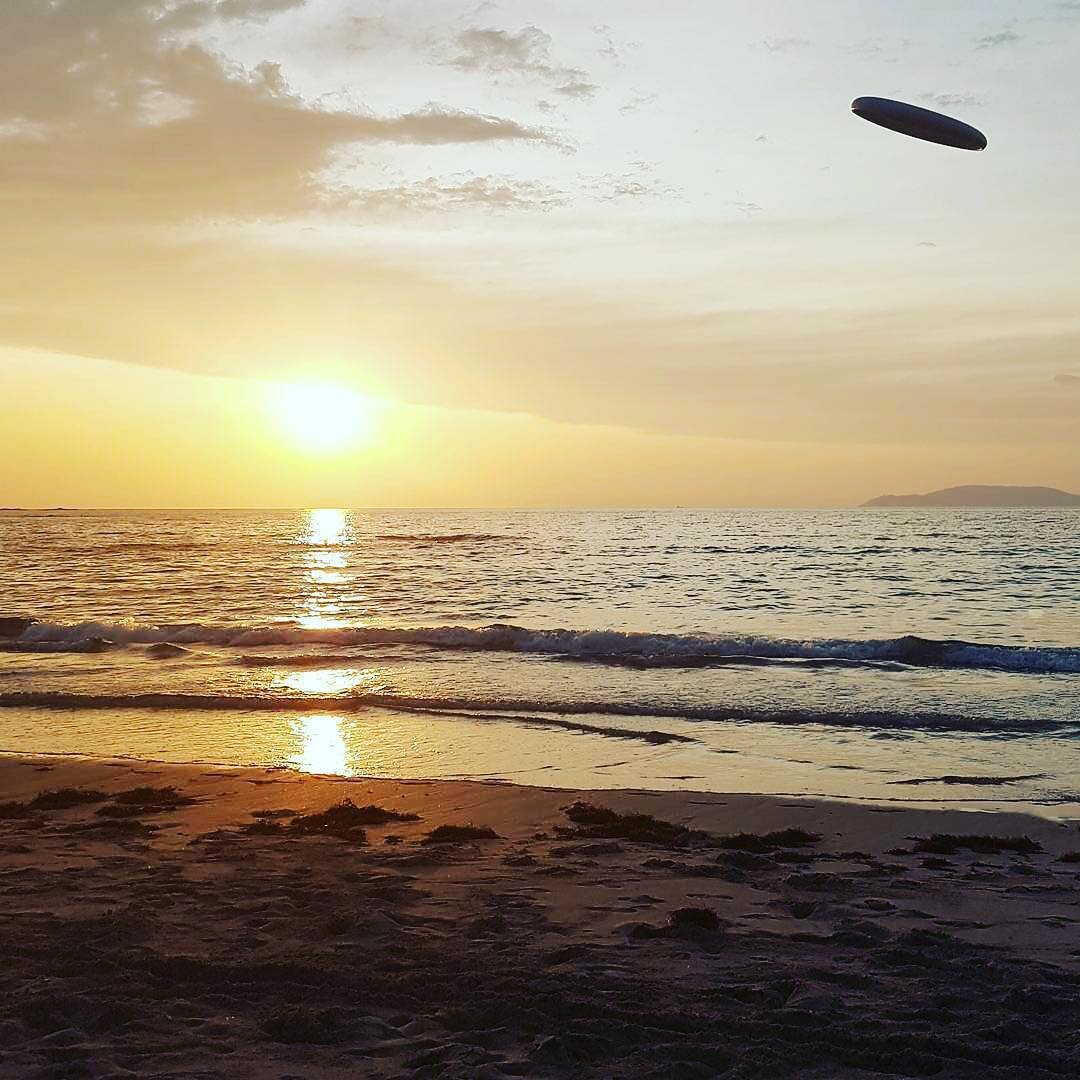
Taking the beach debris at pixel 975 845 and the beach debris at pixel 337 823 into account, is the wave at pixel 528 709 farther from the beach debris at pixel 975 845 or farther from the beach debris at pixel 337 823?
the beach debris at pixel 975 845

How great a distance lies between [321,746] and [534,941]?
809 centimetres

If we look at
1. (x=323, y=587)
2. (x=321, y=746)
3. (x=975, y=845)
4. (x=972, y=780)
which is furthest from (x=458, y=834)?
(x=323, y=587)

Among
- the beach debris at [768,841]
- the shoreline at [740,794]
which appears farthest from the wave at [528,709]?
the beach debris at [768,841]

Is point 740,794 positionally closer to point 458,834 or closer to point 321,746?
point 458,834

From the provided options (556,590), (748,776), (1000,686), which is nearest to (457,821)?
(748,776)

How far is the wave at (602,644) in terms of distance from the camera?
22953 millimetres

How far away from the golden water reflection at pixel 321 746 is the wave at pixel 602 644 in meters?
8.56

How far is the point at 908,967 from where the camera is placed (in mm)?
6020

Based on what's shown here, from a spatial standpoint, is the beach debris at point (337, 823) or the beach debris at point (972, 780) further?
the beach debris at point (972, 780)

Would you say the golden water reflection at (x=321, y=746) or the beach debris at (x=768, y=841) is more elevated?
the beach debris at (x=768, y=841)

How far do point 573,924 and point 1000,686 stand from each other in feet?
49.9

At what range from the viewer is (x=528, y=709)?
17094 millimetres

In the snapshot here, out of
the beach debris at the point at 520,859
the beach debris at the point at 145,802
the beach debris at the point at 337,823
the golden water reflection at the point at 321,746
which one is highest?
the beach debris at the point at 520,859

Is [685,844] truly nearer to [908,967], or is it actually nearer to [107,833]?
[908,967]
